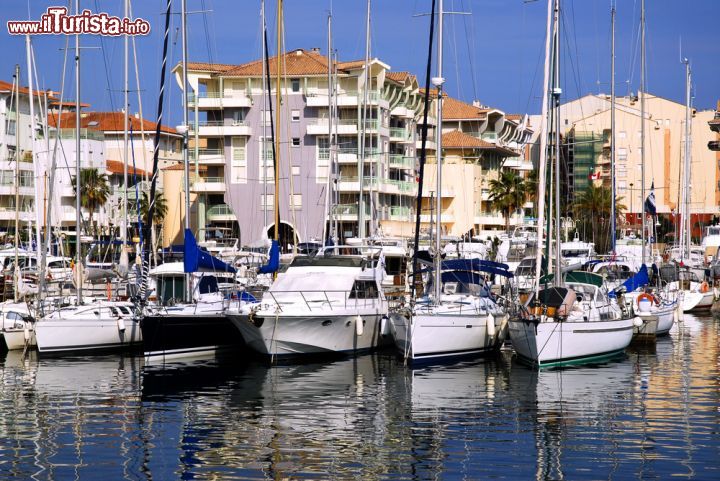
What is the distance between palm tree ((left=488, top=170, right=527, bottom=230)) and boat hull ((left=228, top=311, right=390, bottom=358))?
64294 mm

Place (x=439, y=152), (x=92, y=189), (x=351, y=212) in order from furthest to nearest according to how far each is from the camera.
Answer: (x=92, y=189)
(x=351, y=212)
(x=439, y=152)

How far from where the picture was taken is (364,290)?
38.5 meters

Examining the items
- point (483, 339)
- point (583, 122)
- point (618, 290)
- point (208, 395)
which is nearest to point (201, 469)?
point (208, 395)

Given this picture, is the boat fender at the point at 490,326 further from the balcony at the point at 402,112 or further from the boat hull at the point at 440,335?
the balcony at the point at 402,112

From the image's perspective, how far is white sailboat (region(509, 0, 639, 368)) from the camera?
112 ft

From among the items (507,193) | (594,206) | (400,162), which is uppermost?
(400,162)

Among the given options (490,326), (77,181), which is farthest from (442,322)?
(77,181)

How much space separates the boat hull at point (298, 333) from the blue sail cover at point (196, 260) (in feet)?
7.78

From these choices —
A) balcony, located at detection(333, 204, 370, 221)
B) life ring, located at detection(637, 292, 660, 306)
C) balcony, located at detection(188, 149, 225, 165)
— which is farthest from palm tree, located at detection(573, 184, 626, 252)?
life ring, located at detection(637, 292, 660, 306)

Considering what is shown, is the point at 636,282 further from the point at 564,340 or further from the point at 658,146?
the point at 658,146

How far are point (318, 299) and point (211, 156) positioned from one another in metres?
50.5

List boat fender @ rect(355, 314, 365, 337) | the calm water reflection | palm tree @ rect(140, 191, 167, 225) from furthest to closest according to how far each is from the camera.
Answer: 1. palm tree @ rect(140, 191, 167, 225)
2. boat fender @ rect(355, 314, 365, 337)
3. the calm water reflection

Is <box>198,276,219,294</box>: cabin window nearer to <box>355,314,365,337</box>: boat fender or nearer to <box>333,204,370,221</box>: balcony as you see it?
<box>355,314,365,337</box>: boat fender

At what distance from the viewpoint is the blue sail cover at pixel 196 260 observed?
3716 centimetres
